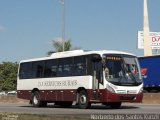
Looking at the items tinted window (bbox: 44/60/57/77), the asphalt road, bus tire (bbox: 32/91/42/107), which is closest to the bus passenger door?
Result: the asphalt road

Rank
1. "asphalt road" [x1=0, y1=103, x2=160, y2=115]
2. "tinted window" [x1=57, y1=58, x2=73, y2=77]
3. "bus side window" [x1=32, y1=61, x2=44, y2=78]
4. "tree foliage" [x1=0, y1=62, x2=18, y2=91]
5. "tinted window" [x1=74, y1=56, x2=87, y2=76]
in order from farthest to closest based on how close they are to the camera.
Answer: "tree foliage" [x1=0, y1=62, x2=18, y2=91]
"bus side window" [x1=32, y1=61, x2=44, y2=78]
"tinted window" [x1=57, y1=58, x2=73, y2=77]
"tinted window" [x1=74, y1=56, x2=87, y2=76]
"asphalt road" [x1=0, y1=103, x2=160, y2=115]

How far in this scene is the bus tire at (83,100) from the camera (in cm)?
2726

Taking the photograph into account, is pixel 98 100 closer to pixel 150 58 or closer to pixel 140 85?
pixel 140 85

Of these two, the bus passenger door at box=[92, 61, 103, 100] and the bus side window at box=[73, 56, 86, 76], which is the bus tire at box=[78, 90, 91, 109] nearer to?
the bus passenger door at box=[92, 61, 103, 100]

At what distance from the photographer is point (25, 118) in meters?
17.9

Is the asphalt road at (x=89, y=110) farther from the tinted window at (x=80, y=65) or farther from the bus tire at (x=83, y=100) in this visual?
the tinted window at (x=80, y=65)

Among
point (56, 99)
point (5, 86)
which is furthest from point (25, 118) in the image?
point (5, 86)

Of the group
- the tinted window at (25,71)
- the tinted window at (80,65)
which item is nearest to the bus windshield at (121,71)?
the tinted window at (80,65)

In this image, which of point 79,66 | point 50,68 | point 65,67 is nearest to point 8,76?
point 50,68

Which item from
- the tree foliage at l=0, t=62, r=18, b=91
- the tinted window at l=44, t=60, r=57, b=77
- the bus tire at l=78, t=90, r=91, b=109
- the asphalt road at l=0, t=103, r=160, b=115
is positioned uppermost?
the tree foliage at l=0, t=62, r=18, b=91

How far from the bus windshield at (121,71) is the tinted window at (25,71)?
8.19 metres

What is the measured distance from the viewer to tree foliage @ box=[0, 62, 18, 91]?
4555 inches

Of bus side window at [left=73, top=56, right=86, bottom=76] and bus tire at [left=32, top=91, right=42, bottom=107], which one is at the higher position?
bus side window at [left=73, top=56, right=86, bottom=76]

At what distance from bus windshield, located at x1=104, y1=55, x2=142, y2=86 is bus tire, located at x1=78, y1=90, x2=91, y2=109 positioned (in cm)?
193
